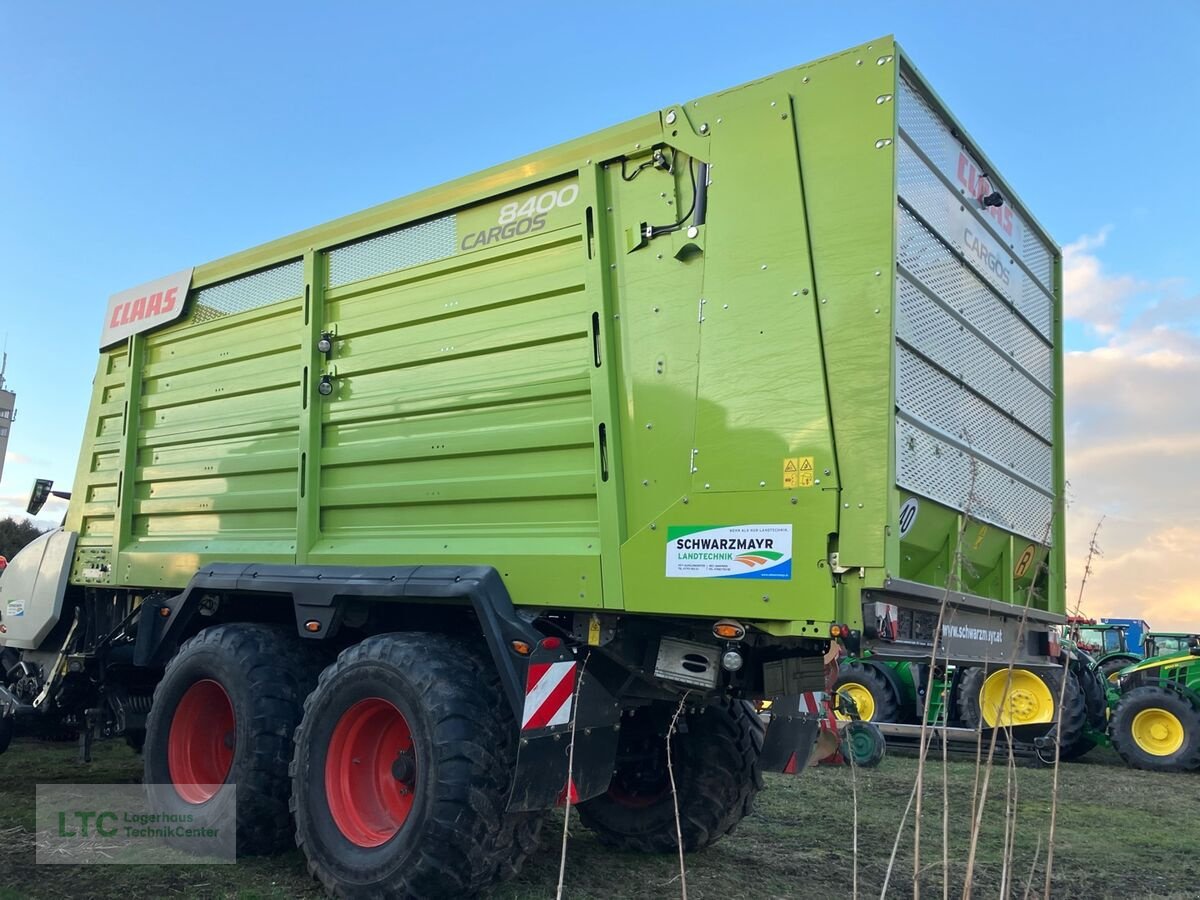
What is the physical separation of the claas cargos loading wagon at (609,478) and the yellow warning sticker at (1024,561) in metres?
0.02

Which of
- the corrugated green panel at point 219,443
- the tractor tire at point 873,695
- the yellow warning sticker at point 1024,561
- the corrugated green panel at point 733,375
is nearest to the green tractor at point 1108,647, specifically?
the tractor tire at point 873,695

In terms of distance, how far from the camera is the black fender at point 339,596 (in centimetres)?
371

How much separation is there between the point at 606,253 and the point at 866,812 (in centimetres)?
419

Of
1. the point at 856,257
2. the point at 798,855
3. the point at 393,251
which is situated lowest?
the point at 798,855

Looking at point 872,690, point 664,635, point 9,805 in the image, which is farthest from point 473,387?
point 872,690

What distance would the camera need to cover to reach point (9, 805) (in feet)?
17.9

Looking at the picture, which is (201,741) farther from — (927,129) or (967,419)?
(927,129)

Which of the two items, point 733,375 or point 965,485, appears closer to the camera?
point 733,375

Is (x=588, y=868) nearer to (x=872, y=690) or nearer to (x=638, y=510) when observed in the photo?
(x=638, y=510)

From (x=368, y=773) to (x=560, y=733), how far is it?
3.41ft

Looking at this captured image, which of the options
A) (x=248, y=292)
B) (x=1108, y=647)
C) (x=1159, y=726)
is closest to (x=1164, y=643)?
(x=1108, y=647)

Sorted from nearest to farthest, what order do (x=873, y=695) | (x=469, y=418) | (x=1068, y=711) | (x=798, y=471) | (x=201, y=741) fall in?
(x=798, y=471), (x=469, y=418), (x=201, y=741), (x=1068, y=711), (x=873, y=695)

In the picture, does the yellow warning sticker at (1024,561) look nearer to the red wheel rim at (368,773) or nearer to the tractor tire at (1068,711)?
the red wheel rim at (368,773)

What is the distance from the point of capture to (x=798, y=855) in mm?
4910
